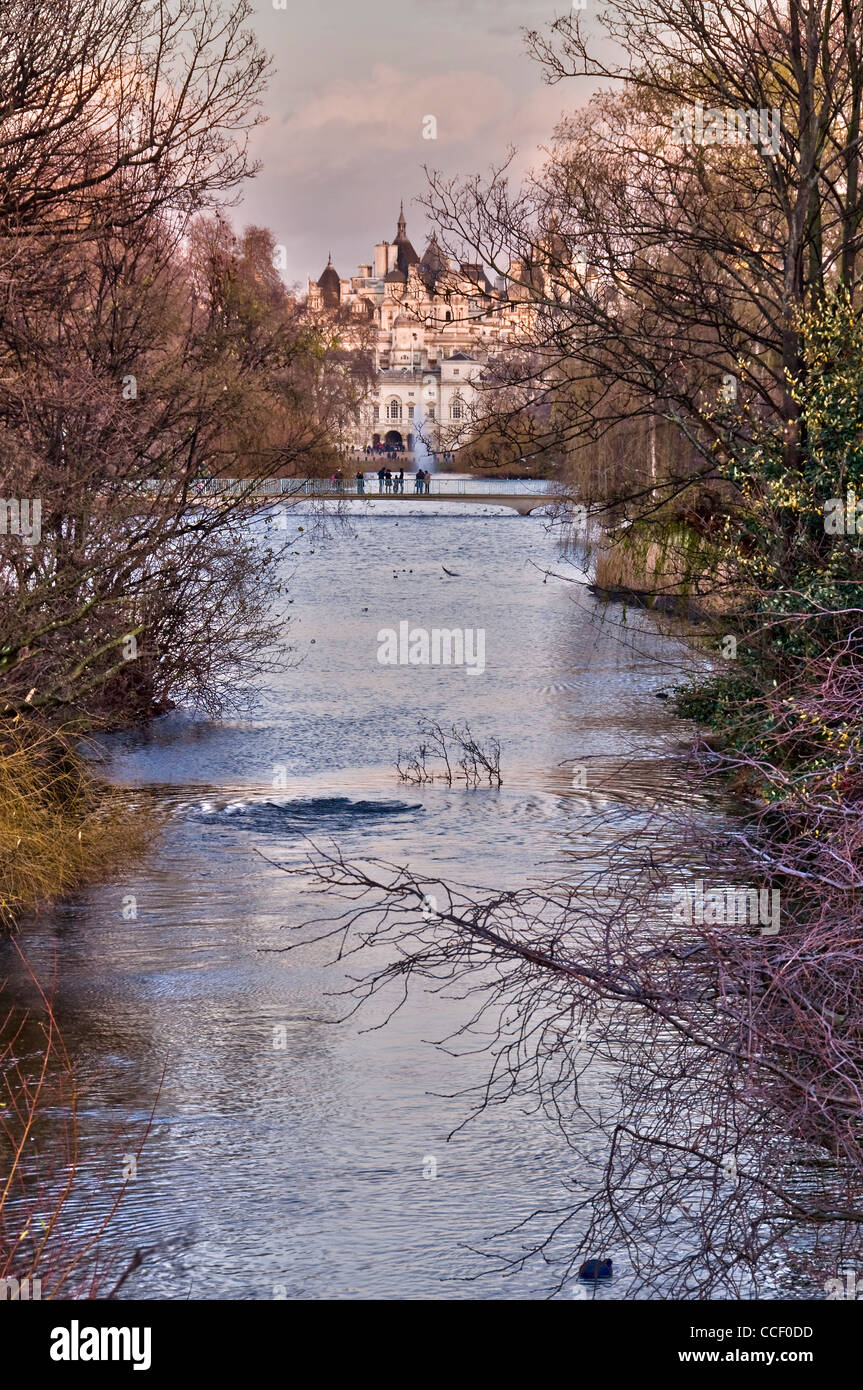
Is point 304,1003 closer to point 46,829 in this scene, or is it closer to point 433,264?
point 46,829

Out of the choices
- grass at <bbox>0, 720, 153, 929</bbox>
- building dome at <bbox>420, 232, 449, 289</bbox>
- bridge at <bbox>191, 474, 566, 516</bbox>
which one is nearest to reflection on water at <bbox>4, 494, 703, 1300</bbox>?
grass at <bbox>0, 720, 153, 929</bbox>

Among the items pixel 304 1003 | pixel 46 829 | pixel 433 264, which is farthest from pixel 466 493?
pixel 304 1003

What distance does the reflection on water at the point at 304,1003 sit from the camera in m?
7.65

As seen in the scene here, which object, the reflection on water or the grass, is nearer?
the reflection on water

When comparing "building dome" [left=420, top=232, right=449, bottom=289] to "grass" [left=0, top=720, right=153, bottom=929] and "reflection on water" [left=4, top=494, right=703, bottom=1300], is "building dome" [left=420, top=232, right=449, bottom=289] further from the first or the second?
"grass" [left=0, top=720, right=153, bottom=929]

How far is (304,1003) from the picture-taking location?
11.1m

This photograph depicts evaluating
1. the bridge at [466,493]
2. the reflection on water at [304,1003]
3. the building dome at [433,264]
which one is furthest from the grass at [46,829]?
the bridge at [466,493]

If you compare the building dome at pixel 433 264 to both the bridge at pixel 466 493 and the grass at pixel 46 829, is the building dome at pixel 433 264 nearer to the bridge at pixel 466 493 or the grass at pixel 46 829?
the grass at pixel 46 829

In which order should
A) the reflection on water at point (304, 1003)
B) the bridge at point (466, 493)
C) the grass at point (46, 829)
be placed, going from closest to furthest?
the reflection on water at point (304, 1003), the grass at point (46, 829), the bridge at point (466, 493)

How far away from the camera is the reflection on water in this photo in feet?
25.1
